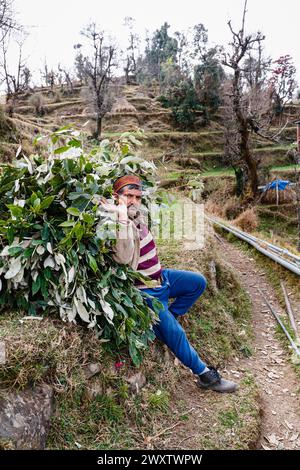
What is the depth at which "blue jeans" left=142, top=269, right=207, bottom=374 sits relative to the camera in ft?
9.24

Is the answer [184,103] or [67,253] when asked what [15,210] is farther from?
[184,103]

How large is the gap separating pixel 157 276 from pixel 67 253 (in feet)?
2.79

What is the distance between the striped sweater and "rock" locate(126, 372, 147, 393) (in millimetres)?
709

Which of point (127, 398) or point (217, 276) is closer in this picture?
point (127, 398)

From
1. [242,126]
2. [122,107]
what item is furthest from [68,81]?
[242,126]

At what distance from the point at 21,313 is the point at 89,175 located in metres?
0.97

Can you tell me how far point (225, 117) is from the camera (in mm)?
27609

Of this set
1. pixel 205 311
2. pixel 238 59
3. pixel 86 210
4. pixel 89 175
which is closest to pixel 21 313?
pixel 86 210

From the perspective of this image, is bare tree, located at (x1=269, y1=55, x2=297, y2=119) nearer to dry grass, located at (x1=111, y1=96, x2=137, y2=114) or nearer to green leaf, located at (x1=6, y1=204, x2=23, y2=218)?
dry grass, located at (x1=111, y1=96, x2=137, y2=114)

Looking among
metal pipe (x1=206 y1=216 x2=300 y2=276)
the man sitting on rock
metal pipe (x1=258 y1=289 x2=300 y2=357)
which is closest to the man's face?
the man sitting on rock

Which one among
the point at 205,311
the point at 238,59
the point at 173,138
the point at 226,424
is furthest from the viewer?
the point at 173,138

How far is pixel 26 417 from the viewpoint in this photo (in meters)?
1.95
